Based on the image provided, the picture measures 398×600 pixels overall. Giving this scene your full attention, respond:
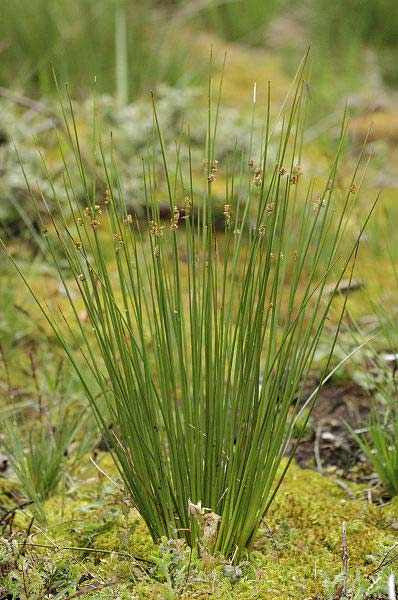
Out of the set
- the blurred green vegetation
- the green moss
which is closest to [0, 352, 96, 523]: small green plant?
the green moss

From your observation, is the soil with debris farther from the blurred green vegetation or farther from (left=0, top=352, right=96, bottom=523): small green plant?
the blurred green vegetation

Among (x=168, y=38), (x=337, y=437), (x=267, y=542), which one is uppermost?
(x=168, y=38)

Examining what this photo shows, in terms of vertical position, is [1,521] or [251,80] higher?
[251,80]

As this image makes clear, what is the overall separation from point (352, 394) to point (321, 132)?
8.33 feet

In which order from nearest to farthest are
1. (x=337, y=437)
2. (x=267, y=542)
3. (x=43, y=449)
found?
1. (x=267, y=542)
2. (x=43, y=449)
3. (x=337, y=437)

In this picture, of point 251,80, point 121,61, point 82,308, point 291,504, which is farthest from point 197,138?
point 291,504

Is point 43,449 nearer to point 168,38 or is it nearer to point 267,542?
point 267,542

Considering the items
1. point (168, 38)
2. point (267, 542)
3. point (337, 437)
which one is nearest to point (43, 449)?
point (267, 542)

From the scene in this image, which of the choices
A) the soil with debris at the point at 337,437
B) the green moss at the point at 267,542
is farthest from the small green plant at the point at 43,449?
the soil with debris at the point at 337,437

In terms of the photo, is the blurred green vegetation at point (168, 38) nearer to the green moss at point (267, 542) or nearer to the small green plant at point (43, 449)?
the small green plant at point (43, 449)

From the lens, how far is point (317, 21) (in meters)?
7.10

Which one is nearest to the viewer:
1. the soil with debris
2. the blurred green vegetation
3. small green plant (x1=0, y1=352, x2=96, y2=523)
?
small green plant (x1=0, y1=352, x2=96, y2=523)

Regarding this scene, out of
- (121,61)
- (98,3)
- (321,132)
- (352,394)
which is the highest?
(98,3)

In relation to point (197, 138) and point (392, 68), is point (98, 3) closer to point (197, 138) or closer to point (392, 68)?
point (197, 138)
